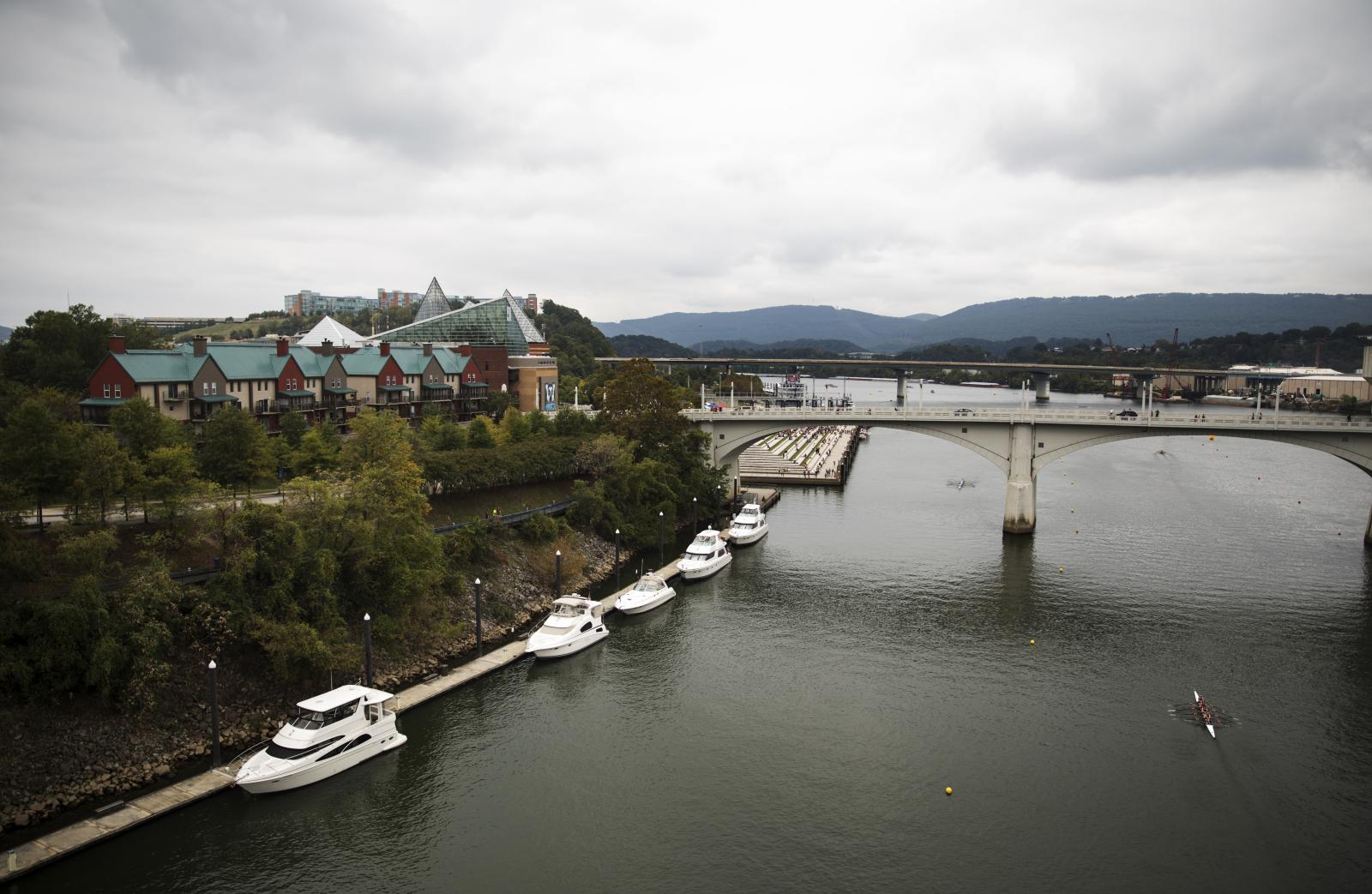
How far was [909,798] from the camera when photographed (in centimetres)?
2523

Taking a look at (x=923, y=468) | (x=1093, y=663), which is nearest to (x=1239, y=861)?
(x=1093, y=663)

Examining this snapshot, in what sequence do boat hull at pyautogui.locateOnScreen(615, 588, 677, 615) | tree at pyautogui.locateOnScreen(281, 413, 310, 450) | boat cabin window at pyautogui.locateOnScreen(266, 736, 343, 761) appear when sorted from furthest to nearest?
tree at pyautogui.locateOnScreen(281, 413, 310, 450), boat hull at pyautogui.locateOnScreen(615, 588, 677, 615), boat cabin window at pyautogui.locateOnScreen(266, 736, 343, 761)

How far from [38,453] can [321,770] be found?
62.0 feet

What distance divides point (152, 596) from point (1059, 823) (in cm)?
2914

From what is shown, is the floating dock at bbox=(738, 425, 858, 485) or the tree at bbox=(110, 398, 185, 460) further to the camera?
the floating dock at bbox=(738, 425, 858, 485)

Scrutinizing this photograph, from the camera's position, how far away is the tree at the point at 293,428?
51.8m

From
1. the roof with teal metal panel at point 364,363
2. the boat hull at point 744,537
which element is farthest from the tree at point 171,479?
the boat hull at point 744,537

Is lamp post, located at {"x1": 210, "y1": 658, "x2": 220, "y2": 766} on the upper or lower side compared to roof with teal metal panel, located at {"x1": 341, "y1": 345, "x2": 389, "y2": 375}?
lower

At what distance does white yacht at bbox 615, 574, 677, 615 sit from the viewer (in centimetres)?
4147

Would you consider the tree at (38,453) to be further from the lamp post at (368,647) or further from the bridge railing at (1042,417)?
the bridge railing at (1042,417)

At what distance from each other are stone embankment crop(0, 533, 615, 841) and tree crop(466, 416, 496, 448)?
89.7 ft

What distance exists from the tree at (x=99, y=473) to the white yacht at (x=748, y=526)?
3641 cm

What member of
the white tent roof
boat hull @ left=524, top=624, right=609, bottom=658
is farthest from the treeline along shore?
the white tent roof

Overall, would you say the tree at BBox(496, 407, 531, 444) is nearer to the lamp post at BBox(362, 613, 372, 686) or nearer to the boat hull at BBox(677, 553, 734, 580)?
the boat hull at BBox(677, 553, 734, 580)
